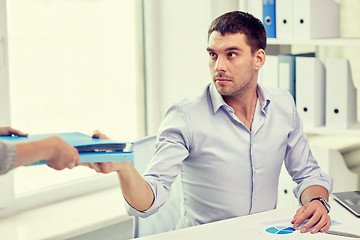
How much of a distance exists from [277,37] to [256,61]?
79 centimetres

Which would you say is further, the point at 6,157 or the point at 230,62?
the point at 230,62

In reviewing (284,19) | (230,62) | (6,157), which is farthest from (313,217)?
(284,19)

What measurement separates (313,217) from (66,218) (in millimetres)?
1201

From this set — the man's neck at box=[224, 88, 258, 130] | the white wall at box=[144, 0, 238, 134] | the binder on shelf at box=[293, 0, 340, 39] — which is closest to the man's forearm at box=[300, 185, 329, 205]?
the man's neck at box=[224, 88, 258, 130]

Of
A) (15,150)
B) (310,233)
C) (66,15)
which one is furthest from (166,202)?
(66,15)

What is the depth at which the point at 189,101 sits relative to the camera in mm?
2316

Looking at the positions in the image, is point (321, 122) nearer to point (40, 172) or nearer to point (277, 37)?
point (277, 37)

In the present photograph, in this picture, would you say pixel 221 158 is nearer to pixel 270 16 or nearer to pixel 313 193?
pixel 313 193

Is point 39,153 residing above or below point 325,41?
below

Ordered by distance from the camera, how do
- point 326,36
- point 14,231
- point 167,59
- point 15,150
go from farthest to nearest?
point 167,59 → point 326,36 → point 14,231 → point 15,150

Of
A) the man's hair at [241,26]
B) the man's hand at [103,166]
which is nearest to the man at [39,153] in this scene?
the man's hand at [103,166]

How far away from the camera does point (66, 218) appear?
2.79 metres

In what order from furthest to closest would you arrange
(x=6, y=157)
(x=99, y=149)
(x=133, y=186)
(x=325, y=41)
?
(x=325, y=41) → (x=133, y=186) → (x=99, y=149) → (x=6, y=157)

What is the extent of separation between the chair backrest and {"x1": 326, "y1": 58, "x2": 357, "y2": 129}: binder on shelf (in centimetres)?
99
